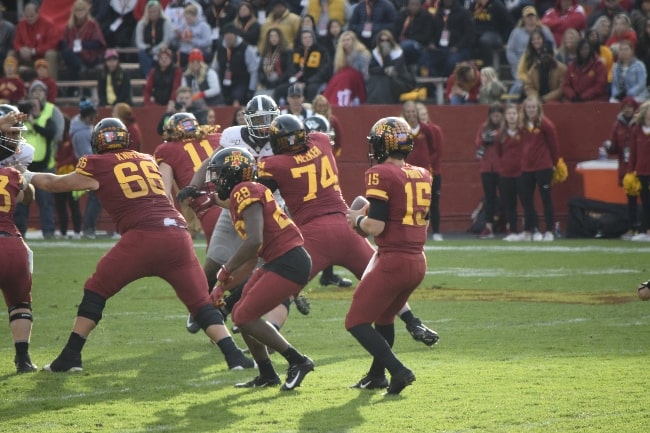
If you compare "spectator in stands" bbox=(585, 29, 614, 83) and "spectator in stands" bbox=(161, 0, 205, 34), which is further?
"spectator in stands" bbox=(161, 0, 205, 34)

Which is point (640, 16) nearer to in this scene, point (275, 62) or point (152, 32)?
point (275, 62)

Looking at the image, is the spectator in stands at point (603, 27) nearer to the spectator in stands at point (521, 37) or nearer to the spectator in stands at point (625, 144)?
the spectator in stands at point (521, 37)

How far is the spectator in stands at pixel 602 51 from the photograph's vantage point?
17672 millimetres

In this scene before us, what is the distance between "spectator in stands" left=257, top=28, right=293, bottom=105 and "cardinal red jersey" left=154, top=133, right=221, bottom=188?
8470 millimetres

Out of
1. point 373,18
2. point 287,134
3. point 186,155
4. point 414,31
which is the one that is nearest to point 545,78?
point 414,31

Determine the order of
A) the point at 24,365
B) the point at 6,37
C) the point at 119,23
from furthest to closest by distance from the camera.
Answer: the point at 6,37 → the point at 119,23 → the point at 24,365

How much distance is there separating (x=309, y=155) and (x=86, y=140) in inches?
404

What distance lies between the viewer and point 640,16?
1855 cm

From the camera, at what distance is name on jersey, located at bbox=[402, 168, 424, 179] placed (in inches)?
304

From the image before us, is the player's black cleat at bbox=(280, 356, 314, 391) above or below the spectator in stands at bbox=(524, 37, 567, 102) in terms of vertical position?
below

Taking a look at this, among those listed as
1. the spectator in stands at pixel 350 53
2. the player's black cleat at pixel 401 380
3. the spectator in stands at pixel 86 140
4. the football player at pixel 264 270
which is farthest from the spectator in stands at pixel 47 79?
the player's black cleat at pixel 401 380

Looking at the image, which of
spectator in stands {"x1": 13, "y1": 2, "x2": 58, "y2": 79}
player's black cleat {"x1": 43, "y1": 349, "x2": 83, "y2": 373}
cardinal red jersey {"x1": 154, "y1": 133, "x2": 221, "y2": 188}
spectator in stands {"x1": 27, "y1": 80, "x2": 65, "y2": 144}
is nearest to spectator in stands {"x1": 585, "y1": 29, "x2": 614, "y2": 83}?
spectator in stands {"x1": 27, "y1": 80, "x2": 65, "y2": 144}

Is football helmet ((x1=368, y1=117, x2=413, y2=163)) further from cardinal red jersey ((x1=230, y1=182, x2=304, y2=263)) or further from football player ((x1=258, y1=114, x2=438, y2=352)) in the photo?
football player ((x1=258, y1=114, x2=438, y2=352))

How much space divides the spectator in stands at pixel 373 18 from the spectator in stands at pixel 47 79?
194 inches
